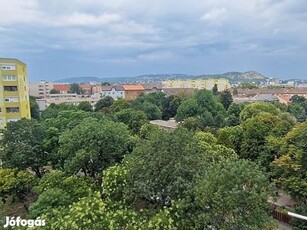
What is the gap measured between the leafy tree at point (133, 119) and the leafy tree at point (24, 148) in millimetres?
12446

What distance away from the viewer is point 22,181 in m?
16.4

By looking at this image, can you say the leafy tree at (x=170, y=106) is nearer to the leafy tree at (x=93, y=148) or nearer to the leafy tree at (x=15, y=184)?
the leafy tree at (x=93, y=148)

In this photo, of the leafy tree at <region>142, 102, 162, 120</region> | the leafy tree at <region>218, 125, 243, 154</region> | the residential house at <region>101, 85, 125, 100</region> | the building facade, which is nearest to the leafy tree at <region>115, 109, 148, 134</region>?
the leafy tree at <region>218, 125, 243, 154</region>

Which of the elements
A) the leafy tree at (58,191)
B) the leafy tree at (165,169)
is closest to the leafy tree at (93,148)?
the leafy tree at (58,191)

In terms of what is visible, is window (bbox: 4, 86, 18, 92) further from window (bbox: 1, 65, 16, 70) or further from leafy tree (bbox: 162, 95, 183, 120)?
leafy tree (bbox: 162, 95, 183, 120)

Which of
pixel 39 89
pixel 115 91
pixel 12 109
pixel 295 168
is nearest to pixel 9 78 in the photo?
pixel 12 109

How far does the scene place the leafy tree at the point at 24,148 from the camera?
1794 centimetres

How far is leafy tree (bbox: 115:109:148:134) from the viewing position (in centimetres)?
3112

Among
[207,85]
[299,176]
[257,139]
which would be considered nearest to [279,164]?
[299,176]

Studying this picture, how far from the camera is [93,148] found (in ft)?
50.9

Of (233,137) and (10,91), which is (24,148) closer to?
(10,91)

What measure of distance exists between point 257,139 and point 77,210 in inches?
576

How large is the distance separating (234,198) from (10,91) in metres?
22.9

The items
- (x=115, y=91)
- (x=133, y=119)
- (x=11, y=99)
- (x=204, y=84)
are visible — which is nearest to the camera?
(x=11, y=99)
